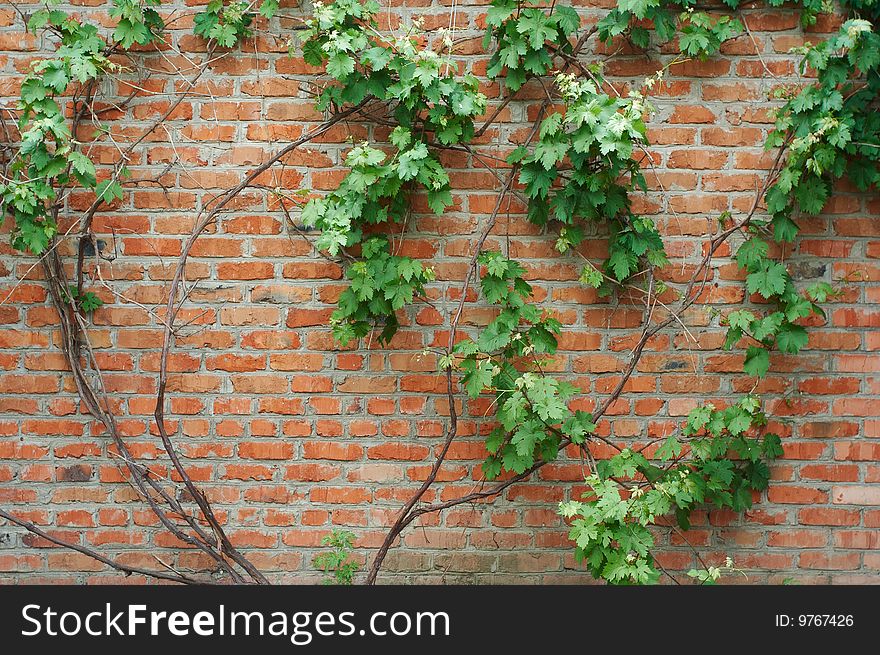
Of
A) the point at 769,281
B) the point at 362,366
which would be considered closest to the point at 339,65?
the point at 362,366

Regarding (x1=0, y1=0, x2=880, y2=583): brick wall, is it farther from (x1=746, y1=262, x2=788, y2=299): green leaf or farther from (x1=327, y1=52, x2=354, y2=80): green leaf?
(x1=327, y1=52, x2=354, y2=80): green leaf

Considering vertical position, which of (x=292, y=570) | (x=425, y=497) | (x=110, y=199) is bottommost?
(x=292, y=570)

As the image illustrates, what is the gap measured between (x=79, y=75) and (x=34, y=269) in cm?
71

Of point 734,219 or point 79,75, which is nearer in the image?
point 79,75

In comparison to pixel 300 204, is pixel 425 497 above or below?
below

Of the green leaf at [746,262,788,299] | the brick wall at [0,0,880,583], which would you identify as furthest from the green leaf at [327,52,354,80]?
the green leaf at [746,262,788,299]

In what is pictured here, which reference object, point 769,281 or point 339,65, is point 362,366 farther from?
point 769,281

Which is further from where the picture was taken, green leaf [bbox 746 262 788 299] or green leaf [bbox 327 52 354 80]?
green leaf [bbox 746 262 788 299]

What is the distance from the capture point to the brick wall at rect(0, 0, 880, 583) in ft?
8.87

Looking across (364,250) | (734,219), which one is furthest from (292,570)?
(734,219)

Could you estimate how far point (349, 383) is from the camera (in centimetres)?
274

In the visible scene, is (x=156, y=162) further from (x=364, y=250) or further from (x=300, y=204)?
(x=364, y=250)

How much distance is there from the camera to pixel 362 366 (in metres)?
2.74

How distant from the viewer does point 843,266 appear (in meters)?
2.71
